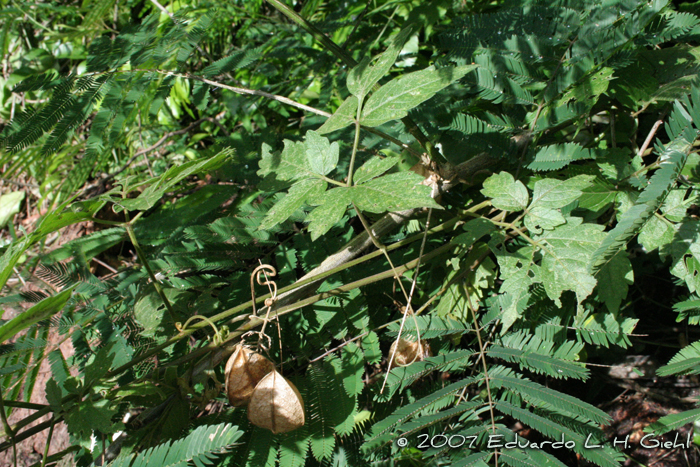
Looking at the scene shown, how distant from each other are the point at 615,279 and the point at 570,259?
0.55 feet

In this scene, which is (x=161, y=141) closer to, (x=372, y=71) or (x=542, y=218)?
(x=372, y=71)

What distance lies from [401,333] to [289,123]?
1605 millimetres

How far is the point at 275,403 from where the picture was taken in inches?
49.4

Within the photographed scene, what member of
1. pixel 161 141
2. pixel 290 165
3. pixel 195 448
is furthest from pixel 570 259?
pixel 161 141

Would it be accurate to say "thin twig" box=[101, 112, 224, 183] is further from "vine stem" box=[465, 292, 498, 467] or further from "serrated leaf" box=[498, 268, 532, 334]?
"serrated leaf" box=[498, 268, 532, 334]

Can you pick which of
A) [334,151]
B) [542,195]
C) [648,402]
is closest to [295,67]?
[334,151]

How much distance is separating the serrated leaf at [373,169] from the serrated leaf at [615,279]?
2.28 feet

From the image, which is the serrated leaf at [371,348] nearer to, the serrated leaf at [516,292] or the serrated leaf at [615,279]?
the serrated leaf at [516,292]

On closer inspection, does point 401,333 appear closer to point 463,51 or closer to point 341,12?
point 463,51

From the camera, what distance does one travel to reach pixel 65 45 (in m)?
3.50

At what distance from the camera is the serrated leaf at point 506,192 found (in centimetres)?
134

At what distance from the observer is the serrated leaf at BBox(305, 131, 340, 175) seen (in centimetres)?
126

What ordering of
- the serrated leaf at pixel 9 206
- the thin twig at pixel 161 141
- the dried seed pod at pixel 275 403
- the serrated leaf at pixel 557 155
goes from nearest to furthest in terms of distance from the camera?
the dried seed pod at pixel 275 403
the serrated leaf at pixel 557 155
the thin twig at pixel 161 141
the serrated leaf at pixel 9 206

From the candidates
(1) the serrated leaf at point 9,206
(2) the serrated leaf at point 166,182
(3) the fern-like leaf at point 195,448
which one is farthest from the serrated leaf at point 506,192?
(1) the serrated leaf at point 9,206
